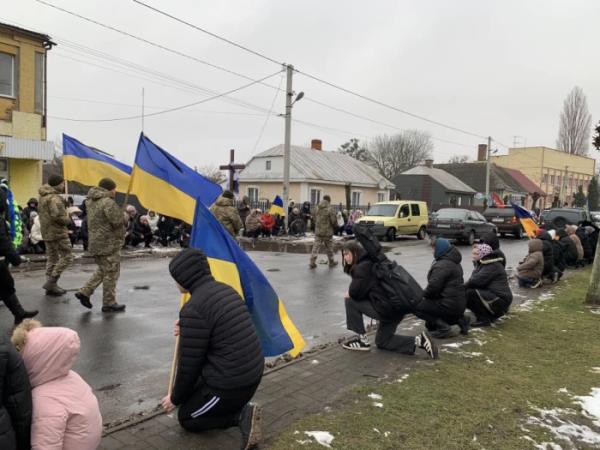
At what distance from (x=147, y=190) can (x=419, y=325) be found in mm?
4392

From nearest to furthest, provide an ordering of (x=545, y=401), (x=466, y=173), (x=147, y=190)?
(x=545, y=401)
(x=147, y=190)
(x=466, y=173)

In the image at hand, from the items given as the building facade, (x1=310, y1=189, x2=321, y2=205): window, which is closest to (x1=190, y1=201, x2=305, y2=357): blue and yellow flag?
(x1=310, y1=189, x2=321, y2=205): window

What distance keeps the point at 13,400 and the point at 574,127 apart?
85643 mm

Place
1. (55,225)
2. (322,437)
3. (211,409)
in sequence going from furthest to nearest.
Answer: (55,225) → (322,437) → (211,409)

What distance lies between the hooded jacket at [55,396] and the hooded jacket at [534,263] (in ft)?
32.9

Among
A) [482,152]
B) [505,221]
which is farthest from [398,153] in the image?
[505,221]

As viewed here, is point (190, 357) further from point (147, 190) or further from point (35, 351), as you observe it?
point (147, 190)

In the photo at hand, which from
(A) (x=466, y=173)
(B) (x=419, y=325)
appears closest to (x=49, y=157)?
(B) (x=419, y=325)

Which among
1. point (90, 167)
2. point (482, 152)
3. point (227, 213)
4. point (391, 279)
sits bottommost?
point (391, 279)

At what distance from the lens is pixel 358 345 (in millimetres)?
6176

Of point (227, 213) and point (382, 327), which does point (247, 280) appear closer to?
point (382, 327)

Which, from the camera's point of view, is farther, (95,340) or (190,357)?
(95,340)

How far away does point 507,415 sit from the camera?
14.6 ft

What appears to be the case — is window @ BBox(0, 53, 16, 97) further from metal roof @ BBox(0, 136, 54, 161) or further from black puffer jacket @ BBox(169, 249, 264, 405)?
black puffer jacket @ BBox(169, 249, 264, 405)
